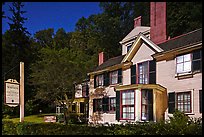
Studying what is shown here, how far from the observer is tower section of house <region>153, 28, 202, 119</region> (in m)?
15.6

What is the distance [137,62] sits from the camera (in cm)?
2064

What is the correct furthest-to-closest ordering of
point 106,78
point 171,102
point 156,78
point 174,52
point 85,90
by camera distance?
1. point 85,90
2. point 106,78
3. point 156,78
4. point 171,102
5. point 174,52

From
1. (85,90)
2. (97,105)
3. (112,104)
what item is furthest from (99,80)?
(85,90)

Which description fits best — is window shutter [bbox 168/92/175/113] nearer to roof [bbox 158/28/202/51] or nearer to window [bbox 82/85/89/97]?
roof [bbox 158/28/202/51]

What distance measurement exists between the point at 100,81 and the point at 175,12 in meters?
14.8

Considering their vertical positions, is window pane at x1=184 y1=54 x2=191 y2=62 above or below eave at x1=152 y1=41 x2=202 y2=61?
below

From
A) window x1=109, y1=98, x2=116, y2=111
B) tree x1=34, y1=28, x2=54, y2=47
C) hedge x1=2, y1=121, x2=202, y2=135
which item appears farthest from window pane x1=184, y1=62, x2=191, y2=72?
tree x1=34, y1=28, x2=54, y2=47

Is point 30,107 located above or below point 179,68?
below

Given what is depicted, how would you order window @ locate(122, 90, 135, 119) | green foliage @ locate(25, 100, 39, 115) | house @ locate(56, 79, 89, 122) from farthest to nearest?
green foliage @ locate(25, 100, 39, 115), house @ locate(56, 79, 89, 122), window @ locate(122, 90, 135, 119)

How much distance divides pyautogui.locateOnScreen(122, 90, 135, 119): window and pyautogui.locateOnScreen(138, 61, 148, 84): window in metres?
1.27

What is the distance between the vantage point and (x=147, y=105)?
59.8 feet

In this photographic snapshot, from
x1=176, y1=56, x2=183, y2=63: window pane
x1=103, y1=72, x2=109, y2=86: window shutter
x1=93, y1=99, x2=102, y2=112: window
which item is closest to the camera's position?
x1=176, y1=56, x2=183, y2=63: window pane

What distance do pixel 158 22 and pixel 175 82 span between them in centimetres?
504

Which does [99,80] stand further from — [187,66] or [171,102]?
[187,66]
